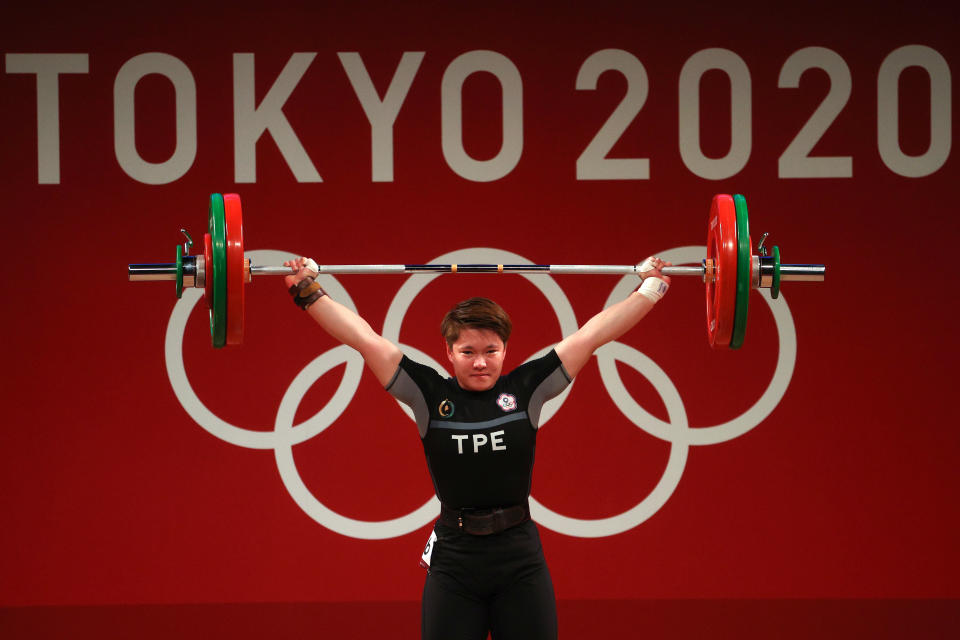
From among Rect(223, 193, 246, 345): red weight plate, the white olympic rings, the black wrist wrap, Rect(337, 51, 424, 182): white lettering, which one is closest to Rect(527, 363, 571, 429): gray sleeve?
the black wrist wrap

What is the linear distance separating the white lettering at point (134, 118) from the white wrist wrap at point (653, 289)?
1963 mm

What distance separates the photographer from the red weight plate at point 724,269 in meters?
2.42

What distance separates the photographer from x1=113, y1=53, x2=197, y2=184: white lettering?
3.66m

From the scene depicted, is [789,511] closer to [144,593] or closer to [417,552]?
[417,552]

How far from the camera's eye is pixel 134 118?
144 inches

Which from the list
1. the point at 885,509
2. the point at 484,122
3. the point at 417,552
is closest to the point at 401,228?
the point at 484,122

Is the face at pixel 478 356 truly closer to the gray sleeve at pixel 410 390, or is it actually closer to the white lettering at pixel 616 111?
the gray sleeve at pixel 410 390

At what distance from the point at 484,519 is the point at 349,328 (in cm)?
59

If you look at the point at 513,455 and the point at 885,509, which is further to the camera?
the point at 885,509

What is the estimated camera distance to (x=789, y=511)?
12.1ft

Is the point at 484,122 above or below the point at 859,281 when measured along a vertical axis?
above

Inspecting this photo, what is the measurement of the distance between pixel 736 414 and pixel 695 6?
1.56 metres

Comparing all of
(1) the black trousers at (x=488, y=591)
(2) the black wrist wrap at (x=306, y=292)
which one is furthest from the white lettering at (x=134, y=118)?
(1) the black trousers at (x=488, y=591)

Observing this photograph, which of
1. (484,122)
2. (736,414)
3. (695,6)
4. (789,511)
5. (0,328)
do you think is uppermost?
(695,6)
